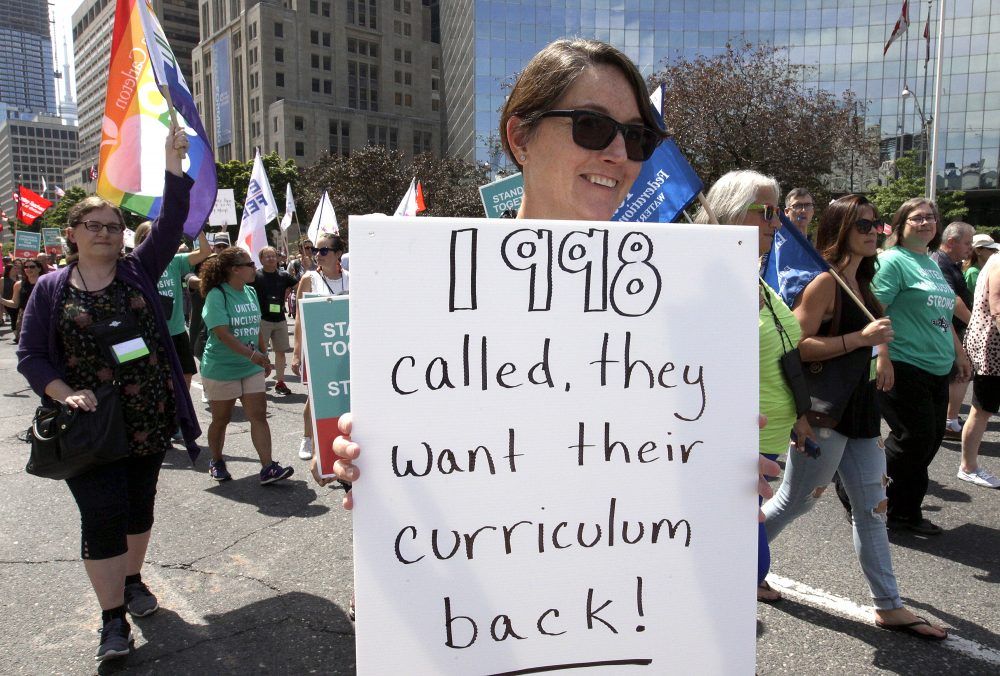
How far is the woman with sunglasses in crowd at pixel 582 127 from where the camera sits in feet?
5.28

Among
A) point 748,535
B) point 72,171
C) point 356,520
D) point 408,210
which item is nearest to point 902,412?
point 748,535

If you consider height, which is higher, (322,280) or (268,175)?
(268,175)

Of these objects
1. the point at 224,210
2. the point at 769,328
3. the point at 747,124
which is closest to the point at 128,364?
the point at 769,328

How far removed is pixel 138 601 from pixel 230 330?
7.82 feet

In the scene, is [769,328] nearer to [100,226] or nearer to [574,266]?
[574,266]

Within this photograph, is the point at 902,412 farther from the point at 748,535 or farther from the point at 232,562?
the point at 232,562

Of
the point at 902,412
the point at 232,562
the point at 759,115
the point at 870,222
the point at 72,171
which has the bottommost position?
the point at 232,562

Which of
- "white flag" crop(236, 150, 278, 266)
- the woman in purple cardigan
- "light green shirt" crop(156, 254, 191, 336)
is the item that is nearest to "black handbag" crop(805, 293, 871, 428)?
the woman in purple cardigan

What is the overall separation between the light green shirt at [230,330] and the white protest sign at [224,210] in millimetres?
5972

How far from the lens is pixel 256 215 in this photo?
9.60 metres

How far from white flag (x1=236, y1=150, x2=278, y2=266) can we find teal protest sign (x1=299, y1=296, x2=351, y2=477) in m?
6.37

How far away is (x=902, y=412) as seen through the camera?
3959mm

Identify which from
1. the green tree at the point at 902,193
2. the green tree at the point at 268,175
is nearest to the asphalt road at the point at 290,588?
the green tree at the point at 902,193

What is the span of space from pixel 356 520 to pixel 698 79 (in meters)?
19.7
